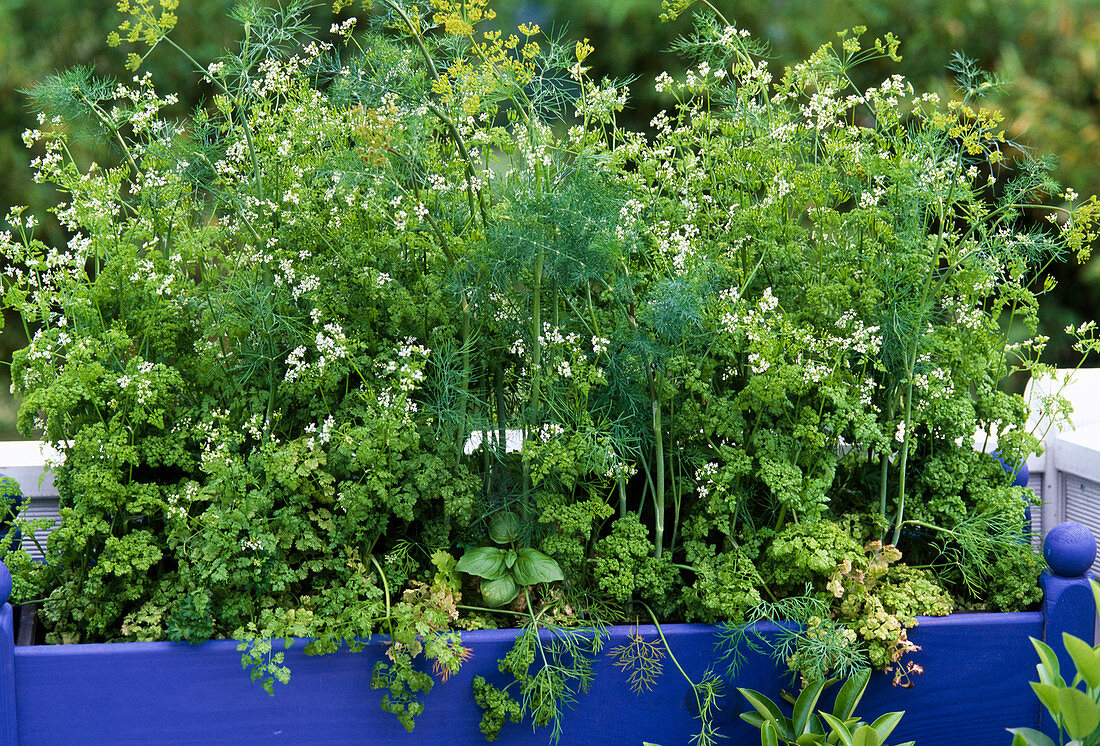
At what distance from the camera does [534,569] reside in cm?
219

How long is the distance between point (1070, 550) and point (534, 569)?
4.12 feet

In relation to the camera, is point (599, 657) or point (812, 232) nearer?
point (599, 657)

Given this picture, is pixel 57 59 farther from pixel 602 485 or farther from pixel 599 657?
pixel 599 657

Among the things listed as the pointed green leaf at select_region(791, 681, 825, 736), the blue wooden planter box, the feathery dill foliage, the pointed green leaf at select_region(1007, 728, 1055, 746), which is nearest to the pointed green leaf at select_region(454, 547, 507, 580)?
the feathery dill foliage

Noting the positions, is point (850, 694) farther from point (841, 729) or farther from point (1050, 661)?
point (1050, 661)

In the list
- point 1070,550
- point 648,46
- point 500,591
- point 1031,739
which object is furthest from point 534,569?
point 648,46

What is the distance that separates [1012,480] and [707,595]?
0.94m

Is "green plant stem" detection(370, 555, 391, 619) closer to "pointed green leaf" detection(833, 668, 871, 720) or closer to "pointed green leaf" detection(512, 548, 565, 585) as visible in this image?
"pointed green leaf" detection(512, 548, 565, 585)

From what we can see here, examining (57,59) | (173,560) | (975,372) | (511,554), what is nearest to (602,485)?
(511,554)

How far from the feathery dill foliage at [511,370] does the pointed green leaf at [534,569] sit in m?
0.01

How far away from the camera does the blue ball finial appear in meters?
2.19

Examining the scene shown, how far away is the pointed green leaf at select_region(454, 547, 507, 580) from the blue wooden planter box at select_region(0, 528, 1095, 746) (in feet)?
0.44

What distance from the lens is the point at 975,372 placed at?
2.34m

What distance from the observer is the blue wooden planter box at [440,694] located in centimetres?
209
